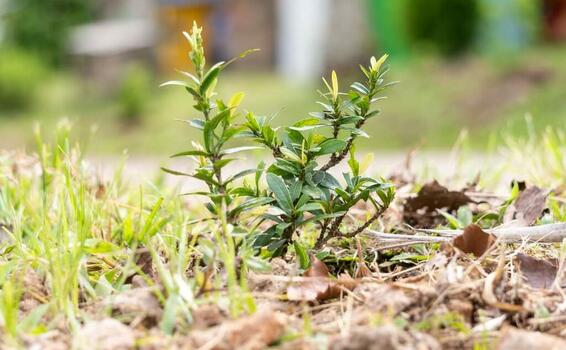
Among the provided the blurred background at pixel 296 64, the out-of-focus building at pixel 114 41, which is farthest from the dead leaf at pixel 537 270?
the out-of-focus building at pixel 114 41

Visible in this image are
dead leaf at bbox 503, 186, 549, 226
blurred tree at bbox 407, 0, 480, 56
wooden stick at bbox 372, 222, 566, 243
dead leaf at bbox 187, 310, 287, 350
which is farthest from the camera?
blurred tree at bbox 407, 0, 480, 56

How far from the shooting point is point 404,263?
1800mm

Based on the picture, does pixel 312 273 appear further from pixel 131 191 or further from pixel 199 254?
pixel 131 191

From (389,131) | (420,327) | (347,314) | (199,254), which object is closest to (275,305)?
(347,314)

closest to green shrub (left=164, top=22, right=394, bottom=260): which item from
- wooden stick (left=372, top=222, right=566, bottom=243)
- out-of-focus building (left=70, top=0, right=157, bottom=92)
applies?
wooden stick (left=372, top=222, right=566, bottom=243)

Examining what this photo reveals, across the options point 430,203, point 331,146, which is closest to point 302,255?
point 331,146

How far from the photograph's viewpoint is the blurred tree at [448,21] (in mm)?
11992

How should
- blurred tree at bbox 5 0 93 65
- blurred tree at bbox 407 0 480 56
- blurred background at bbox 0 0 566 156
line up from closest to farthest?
blurred background at bbox 0 0 566 156
blurred tree at bbox 407 0 480 56
blurred tree at bbox 5 0 93 65

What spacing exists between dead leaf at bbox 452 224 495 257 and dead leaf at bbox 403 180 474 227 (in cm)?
45

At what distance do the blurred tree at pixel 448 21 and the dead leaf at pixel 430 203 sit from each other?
1015 centimetres

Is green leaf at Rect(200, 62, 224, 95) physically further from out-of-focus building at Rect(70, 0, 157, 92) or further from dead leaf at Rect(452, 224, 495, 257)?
out-of-focus building at Rect(70, 0, 157, 92)

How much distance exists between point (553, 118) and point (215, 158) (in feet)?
27.9

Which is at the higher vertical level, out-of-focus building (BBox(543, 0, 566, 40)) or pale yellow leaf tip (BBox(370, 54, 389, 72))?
out-of-focus building (BBox(543, 0, 566, 40))

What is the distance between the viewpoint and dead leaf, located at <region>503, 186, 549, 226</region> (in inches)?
78.8
